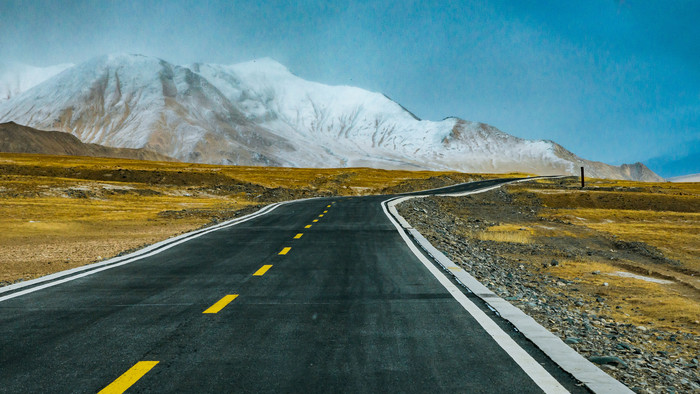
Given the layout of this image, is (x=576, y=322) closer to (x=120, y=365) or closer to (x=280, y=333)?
(x=280, y=333)

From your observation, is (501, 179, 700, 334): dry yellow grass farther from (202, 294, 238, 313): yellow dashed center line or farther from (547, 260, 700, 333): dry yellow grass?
(202, 294, 238, 313): yellow dashed center line

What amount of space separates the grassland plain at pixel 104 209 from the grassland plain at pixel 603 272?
10.2m

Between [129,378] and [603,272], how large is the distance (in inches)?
649

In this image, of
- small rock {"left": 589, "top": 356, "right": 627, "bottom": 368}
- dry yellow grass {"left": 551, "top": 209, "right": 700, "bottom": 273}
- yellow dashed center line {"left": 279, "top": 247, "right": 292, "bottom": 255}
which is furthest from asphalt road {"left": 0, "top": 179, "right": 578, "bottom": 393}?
dry yellow grass {"left": 551, "top": 209, "right": 700, "bottom": 273}

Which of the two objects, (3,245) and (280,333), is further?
(3,245)

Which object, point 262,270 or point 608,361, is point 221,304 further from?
point 608,361

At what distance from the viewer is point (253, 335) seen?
5590 mm

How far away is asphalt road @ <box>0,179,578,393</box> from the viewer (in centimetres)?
431

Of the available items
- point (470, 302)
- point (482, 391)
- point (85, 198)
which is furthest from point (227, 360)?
point (85, 198)

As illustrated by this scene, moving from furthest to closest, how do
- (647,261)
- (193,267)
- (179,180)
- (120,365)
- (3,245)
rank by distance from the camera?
(179,180)
(647,261)
(3,245)
(193,267)
(120,365)

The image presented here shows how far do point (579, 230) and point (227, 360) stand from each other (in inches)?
1133

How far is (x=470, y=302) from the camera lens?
23.7 ft

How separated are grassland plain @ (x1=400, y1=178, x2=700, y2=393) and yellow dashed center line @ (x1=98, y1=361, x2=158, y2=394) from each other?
13.8 ft

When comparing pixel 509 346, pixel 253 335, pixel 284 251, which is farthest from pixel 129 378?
pixel 284 251
